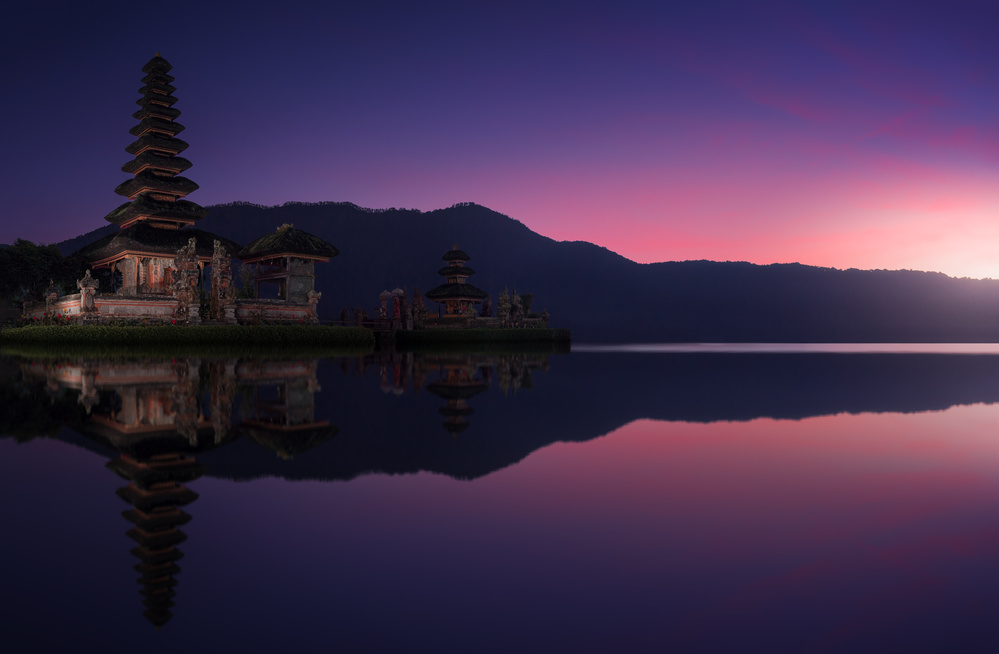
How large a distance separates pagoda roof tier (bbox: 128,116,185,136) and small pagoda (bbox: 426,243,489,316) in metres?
25.1

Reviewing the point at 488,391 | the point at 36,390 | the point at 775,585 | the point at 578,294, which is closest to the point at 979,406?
the point at 488,391

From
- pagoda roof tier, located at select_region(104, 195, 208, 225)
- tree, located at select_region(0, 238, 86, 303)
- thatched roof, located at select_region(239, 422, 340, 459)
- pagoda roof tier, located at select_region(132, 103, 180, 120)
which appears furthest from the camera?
tree, located at select_region(0, 238, 86, 303)

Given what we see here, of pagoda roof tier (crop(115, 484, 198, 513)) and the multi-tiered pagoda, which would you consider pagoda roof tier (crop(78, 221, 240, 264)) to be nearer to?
the multi-tiered pagoda

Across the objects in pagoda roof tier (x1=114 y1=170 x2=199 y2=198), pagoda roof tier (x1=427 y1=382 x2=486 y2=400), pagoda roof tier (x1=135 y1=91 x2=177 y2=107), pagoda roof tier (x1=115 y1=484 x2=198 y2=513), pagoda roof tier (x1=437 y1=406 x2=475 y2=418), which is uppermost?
pagoda roof tier (x1=135 y1=91 x2=177 y2=107)

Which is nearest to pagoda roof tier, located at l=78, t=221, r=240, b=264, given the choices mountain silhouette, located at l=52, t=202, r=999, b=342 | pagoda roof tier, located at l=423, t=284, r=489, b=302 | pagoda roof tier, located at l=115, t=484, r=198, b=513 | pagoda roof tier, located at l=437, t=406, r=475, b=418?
pagoda roof tier, located at l=423, t=284, r=489, b=302

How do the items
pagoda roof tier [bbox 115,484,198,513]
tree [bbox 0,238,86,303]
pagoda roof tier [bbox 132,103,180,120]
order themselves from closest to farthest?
pagoda roof tier [bbox 115,484,198,513], pagoda roof tier [bbox 132,103,180,120], tree [bbox 0,238,86,303]

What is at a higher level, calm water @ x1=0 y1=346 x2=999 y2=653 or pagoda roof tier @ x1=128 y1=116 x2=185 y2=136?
pagoda roof tier @ x1=128 y1=116 x2=185 y2=136

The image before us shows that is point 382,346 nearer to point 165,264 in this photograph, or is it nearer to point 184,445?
point 165,264

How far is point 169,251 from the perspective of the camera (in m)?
39.6

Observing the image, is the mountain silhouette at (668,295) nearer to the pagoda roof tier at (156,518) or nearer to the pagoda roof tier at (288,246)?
the pagoda roof tier at (288,246)

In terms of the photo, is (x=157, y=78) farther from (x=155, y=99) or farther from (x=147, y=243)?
(x=147, y=243)

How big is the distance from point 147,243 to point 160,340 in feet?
57.0

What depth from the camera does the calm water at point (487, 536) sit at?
7.27ft

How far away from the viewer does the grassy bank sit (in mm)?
25047
